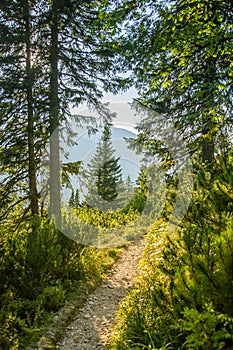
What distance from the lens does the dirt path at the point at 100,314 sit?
14.1 ft

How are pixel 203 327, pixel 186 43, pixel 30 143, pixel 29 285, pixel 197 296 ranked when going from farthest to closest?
1. pixel 30 143
2. pixel 186 43
3. pixel 29 285
4. pixel 197 296
5. pixel 203 327

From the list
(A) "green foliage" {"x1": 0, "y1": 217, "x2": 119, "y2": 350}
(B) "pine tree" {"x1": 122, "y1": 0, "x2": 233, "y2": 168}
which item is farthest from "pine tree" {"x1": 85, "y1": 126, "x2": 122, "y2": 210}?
(A) "green foliage" {"x1": 0, "y1": 217, "x2": 119, "y2": 350}

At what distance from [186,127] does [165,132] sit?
1628 mm

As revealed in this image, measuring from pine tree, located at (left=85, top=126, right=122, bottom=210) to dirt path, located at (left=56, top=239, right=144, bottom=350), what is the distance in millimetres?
10529

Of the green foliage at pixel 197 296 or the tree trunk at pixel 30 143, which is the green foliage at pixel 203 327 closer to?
the green foliage at pixel 197 296

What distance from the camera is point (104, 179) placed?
21.2 meters

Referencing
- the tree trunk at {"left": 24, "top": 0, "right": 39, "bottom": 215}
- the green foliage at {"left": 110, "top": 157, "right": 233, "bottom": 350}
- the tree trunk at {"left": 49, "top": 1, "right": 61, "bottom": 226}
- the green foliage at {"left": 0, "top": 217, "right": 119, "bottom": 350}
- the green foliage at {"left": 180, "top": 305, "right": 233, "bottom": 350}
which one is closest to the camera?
A: the green foliage at {"left": 180, "top": 305, "right": 233, "bottom": 350}

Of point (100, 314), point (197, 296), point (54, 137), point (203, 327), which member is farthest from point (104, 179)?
point (203, 327)

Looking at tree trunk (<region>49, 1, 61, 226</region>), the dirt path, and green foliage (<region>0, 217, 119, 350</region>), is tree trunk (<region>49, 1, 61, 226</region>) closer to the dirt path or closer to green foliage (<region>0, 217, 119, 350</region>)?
the dirt path

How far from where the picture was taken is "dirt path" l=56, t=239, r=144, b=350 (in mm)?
4306

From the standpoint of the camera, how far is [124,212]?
15.3m

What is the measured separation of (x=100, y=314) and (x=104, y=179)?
16.1 metres

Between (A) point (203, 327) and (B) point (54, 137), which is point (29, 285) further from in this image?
(B) point (54, 137)

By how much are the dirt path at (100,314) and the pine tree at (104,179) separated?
10.5 metres
